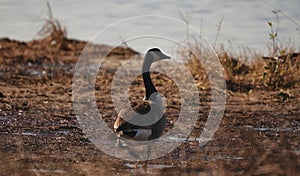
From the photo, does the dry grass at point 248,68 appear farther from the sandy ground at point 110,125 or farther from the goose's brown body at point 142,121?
the goose's brown body at point 142,121

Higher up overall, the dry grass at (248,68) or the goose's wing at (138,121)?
the goose's wing at (138,121)

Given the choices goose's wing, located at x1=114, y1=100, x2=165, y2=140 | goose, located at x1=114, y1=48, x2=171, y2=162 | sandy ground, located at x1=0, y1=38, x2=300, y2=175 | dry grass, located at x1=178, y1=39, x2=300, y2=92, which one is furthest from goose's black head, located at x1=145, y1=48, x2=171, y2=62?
dry grass, located at x1=178, y1=39, x2=300, y2=92

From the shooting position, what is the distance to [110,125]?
9.75 meters

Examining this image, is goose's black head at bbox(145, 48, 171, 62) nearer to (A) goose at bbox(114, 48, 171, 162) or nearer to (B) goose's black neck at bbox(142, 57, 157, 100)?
(B) goose's black neck at bbox(142, 57, 157, 100)

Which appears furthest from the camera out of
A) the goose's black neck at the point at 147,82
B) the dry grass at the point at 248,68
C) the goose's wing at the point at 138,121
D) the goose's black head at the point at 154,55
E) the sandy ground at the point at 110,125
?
the dry grass at the point at 248,68

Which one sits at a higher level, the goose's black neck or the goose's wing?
the goose's wing

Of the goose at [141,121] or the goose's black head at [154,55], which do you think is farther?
the goose's black head at [154,55]

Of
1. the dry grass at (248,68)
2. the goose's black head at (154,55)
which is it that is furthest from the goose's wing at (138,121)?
the dry grass at (248,68)

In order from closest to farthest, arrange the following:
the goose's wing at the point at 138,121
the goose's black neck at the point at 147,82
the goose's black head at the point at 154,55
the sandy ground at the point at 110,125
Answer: the sandy ground at the point at 110,125 < the goose's wing at the point at 138,121 < the goose's black neck at the point at 147,82 < the goose's black head at the point at 154,55

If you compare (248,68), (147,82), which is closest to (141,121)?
(147,82)

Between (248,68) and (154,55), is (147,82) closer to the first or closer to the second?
(154,55)

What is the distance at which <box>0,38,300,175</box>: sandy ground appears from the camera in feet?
21.4

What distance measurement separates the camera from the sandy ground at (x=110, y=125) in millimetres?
6527

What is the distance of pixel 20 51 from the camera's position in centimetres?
1961
